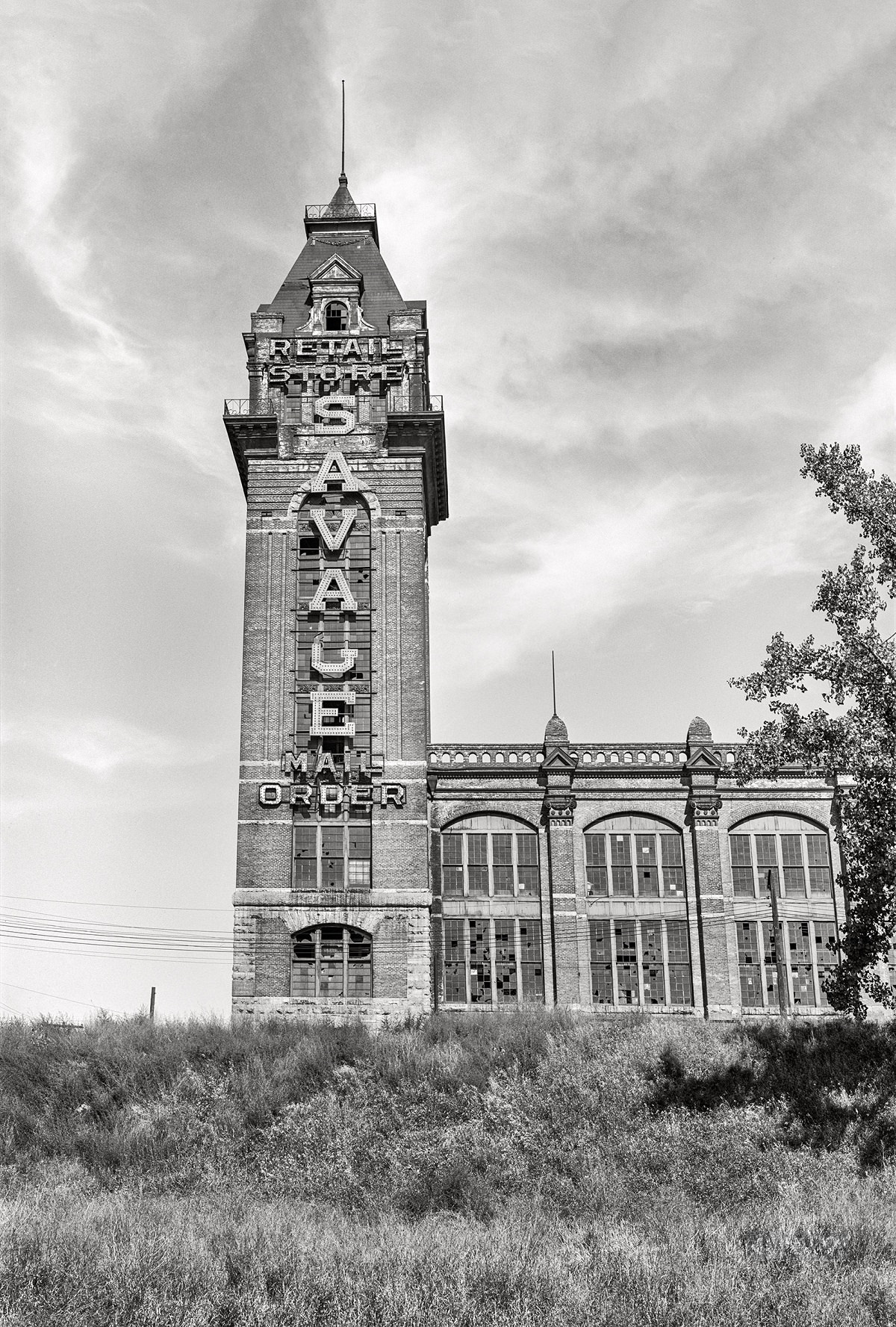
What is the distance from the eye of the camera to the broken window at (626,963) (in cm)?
4634

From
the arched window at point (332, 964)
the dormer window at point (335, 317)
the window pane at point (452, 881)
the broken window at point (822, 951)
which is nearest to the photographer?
the arched window at point (332, 964)

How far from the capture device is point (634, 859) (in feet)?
158

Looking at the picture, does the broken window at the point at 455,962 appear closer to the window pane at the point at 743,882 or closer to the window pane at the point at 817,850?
the window pane at the point at 743,882

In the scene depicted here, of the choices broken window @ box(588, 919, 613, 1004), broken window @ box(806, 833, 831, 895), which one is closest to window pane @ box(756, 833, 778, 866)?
broken window @ box(806, 833, 831, 895)

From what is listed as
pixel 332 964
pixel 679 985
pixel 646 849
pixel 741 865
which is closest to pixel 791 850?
pixel 741 865

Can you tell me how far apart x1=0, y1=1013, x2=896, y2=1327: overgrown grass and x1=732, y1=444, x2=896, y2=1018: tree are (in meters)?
4.68

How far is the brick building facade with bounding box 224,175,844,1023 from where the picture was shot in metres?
45.7

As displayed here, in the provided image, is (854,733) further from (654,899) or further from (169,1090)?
(654,899)

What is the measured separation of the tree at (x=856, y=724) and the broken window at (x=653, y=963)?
19765 mm

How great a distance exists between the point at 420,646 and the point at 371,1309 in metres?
32.6

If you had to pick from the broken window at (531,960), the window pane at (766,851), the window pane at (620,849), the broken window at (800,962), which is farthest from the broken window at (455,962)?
the broken window at (800,962)

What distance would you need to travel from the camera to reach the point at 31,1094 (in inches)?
1292

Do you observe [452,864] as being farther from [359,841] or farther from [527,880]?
[359,841]

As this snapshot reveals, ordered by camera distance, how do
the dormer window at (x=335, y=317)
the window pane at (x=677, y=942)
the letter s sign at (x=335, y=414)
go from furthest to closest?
the dormer window at (x=335, y=317), the letter s sign at (x=335, y=414), the window pane at (x=677, y=942)
